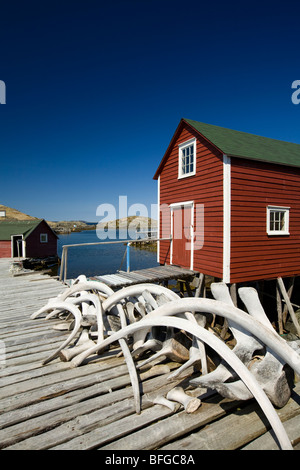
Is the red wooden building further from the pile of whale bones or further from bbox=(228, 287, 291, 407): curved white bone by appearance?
bbox=(228, 287, 291, 407): curved white bone

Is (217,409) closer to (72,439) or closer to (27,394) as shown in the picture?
(72,439)

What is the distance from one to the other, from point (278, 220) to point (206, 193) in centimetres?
322

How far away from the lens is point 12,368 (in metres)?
2.65

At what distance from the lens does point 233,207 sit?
909cm

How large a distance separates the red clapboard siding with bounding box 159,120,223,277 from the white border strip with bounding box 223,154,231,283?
0.20 metres

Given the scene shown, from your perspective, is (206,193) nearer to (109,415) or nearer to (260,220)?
(260,220)

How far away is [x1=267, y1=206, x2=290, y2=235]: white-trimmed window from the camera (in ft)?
33.0

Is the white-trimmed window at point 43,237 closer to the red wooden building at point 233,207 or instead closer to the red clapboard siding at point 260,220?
the red wooden building at point 233,207

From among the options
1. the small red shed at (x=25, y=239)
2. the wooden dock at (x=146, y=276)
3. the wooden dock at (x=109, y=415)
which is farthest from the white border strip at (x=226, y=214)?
the small red shed at (x=25, y=239)

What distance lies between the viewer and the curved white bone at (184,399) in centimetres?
177

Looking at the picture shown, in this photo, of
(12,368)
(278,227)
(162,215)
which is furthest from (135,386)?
(162,215)

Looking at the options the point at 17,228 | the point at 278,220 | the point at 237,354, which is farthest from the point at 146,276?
the point at 17,228

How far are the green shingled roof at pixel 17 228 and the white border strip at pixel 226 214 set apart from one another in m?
27.6
